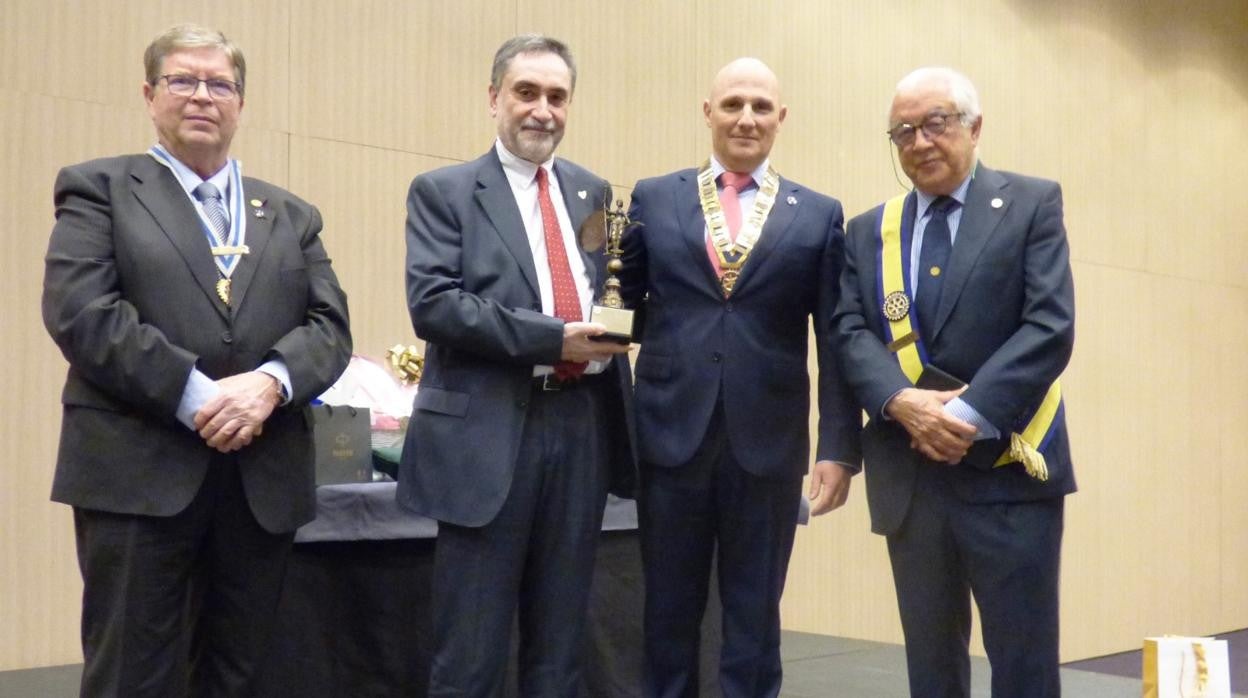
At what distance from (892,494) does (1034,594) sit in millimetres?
334

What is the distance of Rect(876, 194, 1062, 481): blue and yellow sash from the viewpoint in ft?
8.77

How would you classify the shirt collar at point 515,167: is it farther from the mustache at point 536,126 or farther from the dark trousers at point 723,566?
the dark trousers at point 723,566

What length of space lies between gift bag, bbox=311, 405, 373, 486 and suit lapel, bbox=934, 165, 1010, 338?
1473 mm

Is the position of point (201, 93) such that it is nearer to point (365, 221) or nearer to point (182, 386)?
point (182, 386)

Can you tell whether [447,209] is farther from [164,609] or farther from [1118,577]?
[1118,577]

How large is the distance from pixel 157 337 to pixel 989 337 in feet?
5.24

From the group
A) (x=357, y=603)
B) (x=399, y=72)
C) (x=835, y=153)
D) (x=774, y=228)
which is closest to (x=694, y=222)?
(x=774, y=228)

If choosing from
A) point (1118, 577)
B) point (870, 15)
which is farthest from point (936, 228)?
A: point (1118, 577)

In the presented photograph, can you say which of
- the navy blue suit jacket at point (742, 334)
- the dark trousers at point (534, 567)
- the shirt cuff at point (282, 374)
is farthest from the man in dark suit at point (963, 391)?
the shirt cuff at point (282, 374)

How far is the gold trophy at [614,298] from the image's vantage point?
2607 millimetres

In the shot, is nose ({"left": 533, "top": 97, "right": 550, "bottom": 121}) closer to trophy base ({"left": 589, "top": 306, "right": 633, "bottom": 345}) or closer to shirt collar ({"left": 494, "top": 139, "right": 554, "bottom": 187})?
shirt collar ({"left": 494, "top": 139, "right": 554, "bottom": 187})

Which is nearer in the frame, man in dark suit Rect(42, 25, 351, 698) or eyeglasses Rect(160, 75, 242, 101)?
man in dark suit Rect(42, 25, 351, 698)

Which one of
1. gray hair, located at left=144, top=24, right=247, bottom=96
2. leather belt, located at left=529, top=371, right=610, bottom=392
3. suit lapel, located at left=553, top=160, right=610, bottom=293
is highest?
gray hair, located at left=144, top=24, right=247, bottom=96

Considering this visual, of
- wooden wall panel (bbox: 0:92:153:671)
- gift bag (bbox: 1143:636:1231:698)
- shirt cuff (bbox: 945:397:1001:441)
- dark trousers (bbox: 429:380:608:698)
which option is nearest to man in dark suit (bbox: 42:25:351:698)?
dark trousers (bbox: 429:380:608:698)
